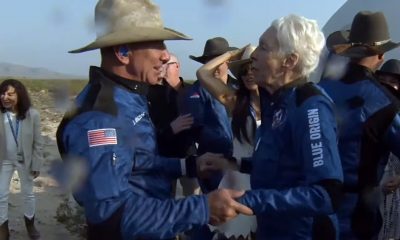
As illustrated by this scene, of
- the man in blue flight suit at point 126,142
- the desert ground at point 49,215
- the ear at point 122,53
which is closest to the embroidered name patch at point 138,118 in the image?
the man in blue flight suit at point 126,142

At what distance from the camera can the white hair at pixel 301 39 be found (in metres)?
2.34

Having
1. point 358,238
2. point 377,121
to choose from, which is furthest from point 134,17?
point 358,238

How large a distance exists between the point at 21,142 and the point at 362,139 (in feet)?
14.6

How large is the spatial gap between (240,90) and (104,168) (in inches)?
91.6

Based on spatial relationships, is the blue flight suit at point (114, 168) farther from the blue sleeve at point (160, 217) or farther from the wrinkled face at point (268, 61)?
the wrinkled face at point (268, 61)

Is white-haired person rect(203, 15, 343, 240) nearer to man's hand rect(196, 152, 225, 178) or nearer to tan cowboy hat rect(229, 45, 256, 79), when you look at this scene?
man's hand rect(196, 152, 225, 178)

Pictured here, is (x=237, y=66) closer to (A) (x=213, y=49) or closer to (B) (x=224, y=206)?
(A) (x=213, y=49)

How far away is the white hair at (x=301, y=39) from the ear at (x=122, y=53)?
2.02 ft

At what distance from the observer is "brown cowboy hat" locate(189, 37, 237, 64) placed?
471 centimetres

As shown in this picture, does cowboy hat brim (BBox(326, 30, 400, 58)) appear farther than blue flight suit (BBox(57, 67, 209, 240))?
Yes

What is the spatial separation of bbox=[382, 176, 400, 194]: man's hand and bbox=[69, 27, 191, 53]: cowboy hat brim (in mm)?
1828

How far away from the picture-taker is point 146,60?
226 centimetres

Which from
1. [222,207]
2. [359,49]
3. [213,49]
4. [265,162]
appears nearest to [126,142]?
[222,207]

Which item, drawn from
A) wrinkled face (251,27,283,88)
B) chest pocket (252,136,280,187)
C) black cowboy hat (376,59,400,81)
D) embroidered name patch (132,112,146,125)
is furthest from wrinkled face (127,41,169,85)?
black cowboy hat (376,59,400,81)
